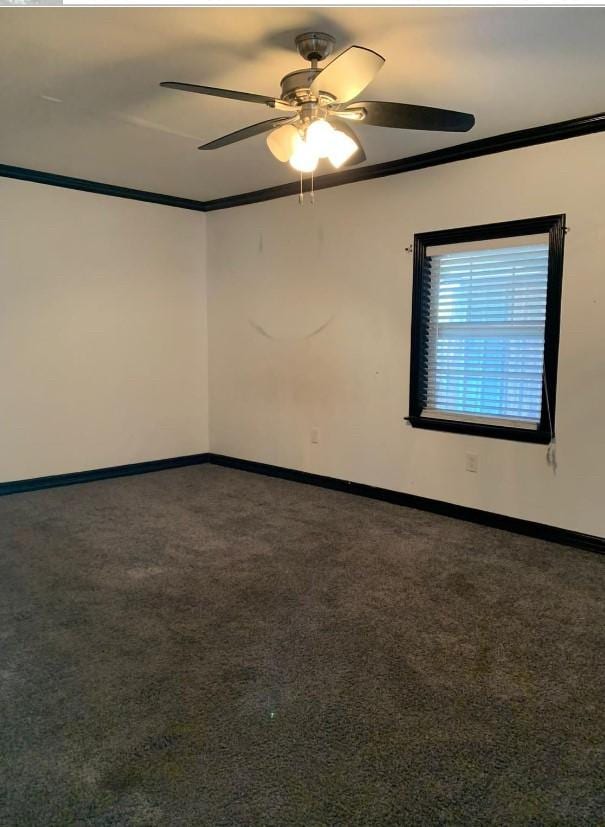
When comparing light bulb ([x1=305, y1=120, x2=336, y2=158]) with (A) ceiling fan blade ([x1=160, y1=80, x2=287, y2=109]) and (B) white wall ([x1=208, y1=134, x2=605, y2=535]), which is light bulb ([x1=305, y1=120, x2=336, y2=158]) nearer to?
(A) ceiling fan blade ([x1=160, y1=80, x2=287, y2=109])

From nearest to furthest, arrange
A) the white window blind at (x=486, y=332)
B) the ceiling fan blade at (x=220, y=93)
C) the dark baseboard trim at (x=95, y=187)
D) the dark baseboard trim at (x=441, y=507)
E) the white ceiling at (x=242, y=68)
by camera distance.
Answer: the ceiling fan blade at (x=220, y=93)
the white ceiling at (x=242, y=68)
the dark baseboard trim at (x=441, y=507)
the white window blind at (x=486, y=332)
the dark baseboard trim at (x=95, y=187)

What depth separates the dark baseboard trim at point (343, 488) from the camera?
3.51m

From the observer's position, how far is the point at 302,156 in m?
2.61

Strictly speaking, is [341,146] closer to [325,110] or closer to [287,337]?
[325,110]

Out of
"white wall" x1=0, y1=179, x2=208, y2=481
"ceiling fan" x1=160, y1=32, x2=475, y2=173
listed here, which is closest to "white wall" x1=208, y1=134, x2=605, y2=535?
"white wall" x1=0, y1=179, x2=208, y2=481

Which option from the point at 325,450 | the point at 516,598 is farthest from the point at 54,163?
the point at 516,598

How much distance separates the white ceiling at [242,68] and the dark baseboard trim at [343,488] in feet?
7.83

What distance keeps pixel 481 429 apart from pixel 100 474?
10.5 feet

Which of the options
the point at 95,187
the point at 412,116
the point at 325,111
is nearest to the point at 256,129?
the point at 325,111

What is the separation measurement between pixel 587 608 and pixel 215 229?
175 inches

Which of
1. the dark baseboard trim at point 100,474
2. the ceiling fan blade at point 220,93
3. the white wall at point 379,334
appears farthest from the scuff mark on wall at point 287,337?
the ceiling fan blade at point 220,93

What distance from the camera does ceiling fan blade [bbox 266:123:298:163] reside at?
259 centimetres

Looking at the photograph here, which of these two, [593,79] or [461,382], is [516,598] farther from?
[593,79]

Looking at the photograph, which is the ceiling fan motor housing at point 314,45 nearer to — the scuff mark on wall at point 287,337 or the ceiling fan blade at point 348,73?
the ceiling fan blade at point 348,73
